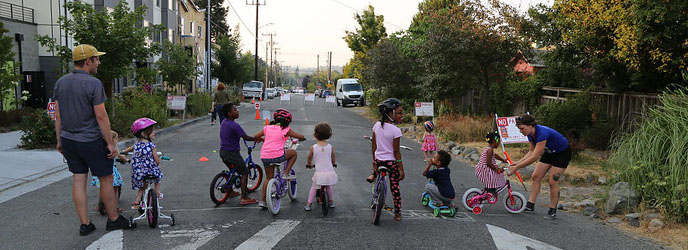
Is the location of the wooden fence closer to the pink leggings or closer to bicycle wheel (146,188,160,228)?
the pink leggings

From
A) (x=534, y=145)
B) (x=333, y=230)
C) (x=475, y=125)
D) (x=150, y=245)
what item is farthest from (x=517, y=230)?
(x=475, y=125)

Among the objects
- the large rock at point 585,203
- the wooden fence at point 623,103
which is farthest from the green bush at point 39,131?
the wooden fence at point 623,103

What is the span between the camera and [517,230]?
634 cm

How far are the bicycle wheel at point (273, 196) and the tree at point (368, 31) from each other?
1561 inches

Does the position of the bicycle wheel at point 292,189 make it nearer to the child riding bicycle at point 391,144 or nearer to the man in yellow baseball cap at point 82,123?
the child riding bicycle at point 391,144

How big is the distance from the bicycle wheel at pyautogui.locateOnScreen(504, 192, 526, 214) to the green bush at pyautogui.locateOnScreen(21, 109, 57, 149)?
34.7 ft

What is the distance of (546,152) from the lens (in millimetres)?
7039

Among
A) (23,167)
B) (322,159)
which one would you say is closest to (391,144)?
(322,159)

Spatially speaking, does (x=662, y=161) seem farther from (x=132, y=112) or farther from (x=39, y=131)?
(x=132, y=112)

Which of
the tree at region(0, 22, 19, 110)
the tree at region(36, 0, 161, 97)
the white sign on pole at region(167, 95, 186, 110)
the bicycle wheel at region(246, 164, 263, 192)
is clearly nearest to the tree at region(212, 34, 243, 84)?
the white sign on pole at region(167, 95, 186, 110)

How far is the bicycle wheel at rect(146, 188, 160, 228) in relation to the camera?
579cm

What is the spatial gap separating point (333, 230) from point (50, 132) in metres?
9.39

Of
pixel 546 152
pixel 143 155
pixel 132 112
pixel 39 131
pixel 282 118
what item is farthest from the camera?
pixel 132 112

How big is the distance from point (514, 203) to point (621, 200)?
156 centimetres
